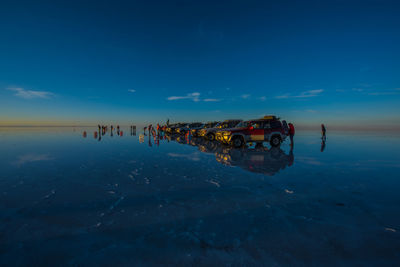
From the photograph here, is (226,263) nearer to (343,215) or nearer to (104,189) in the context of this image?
(343,215)

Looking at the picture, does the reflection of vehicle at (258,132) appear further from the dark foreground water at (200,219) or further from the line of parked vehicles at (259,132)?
the dark foreground water at (200,219)

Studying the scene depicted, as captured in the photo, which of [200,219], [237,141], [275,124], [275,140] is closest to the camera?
[200,219]

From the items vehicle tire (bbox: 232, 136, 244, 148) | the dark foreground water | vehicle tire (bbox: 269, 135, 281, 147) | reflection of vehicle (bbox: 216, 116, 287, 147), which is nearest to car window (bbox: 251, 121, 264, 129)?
reflection of vehicle (bbox: 216, 116, 287, 147)

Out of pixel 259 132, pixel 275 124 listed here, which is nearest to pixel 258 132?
pixel 259 132

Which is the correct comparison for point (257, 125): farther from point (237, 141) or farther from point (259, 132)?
point (237, 141)

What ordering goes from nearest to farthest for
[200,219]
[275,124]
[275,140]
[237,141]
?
[200,219] < [237,141] < [275,124] < [275,140]

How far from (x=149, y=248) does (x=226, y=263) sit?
117 centimetres

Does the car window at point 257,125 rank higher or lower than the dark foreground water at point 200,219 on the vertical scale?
higher

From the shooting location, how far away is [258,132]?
14.6m

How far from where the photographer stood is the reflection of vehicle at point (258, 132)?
14547mm

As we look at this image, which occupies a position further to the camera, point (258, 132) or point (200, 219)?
point (258, 132)

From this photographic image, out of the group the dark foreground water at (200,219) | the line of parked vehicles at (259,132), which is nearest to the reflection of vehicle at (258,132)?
the line of parked vehicles at (259,132)

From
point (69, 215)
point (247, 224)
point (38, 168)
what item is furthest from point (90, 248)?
point (38, 168)

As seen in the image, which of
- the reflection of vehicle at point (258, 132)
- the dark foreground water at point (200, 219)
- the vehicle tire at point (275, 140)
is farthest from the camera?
the vehicle tire at point (275, 140)
